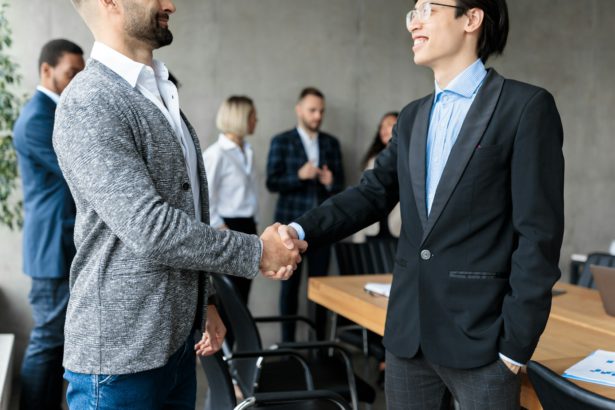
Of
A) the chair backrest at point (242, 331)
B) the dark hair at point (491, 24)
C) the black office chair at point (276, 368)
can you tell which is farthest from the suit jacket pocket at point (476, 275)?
the chair backrest at point (242, 331)

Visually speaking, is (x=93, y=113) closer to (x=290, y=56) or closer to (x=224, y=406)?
(x=224, y=406)

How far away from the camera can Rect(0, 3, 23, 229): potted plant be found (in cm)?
430

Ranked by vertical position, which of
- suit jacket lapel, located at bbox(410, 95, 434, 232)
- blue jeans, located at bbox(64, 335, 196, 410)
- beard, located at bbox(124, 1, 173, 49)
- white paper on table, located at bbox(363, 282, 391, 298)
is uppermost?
beard, located at bbox(124, 1, 173, 49)

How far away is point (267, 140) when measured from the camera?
5465mm

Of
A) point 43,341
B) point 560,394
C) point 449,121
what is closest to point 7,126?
point 43,341

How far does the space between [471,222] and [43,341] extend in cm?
244

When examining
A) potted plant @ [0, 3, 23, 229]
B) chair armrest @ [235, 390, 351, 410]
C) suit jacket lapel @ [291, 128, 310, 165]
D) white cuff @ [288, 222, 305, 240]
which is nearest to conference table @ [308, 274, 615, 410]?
chair armrest @ [235, 390, 351, 410]

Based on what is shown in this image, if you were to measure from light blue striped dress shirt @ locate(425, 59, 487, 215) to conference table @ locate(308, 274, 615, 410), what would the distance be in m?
0.57

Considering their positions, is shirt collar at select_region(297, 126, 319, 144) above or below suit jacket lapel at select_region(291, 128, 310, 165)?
above

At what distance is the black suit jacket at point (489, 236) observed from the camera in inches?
59.4

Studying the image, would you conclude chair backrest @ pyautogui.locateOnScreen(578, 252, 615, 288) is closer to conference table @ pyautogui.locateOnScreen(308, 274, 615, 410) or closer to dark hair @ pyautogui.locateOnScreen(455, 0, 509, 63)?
conference table @ pyautogui.locateOnScreen(308, 274, 615, 410)

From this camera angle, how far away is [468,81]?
1.69 meters

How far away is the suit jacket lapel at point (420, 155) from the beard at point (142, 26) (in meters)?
0.66

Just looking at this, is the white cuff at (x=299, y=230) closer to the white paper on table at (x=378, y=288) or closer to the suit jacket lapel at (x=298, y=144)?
the white paper on table at (x=378, y=288)
